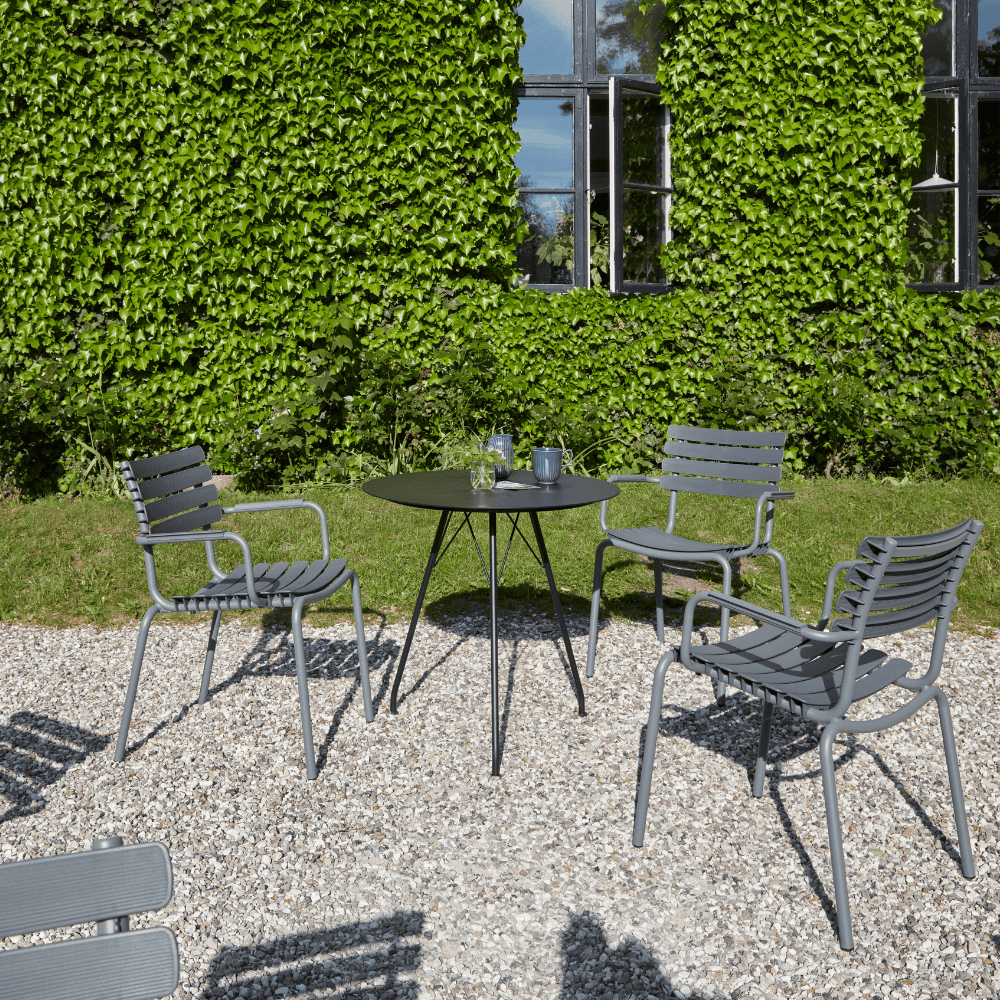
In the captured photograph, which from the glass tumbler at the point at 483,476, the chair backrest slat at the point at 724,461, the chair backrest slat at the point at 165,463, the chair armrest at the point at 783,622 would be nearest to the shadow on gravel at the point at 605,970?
the chair armrest at the point at 783,622

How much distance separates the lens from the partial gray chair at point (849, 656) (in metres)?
2.02

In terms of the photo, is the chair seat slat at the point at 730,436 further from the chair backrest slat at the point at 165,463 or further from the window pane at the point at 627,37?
the window pane at the point at 627,37

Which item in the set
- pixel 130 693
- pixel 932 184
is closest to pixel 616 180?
pixel 932 184

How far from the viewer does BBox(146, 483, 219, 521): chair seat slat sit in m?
2.97

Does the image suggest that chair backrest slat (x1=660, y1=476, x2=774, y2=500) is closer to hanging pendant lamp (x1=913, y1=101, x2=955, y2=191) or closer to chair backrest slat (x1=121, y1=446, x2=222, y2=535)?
chair backrest slat (x1=121, y1=446, x2=222, y2=535)

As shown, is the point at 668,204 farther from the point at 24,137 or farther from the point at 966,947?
the point at 966,947

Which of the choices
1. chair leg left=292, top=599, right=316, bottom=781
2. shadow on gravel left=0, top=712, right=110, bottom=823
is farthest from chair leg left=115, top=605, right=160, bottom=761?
chair leg left=292, top=599, right=316, bottom=781

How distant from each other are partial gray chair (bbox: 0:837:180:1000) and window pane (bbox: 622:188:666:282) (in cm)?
708

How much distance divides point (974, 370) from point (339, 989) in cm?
722

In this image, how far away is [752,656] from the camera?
96.5 inches

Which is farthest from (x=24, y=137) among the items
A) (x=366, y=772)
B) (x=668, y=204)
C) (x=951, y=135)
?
(x=951, y=135)

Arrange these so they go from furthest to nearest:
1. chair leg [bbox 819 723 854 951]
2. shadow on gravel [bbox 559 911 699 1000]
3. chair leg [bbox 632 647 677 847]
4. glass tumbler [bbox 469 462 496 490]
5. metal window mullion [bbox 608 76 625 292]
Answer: metal window mullion [bbox 608 76 625 292]
glass tumbler [bbox 469 462 496 490]
chair leg [bbox 632 647 677 847]
chair leg [bbox 819 723 854 951]
shadow on gravel [bbox 559 911 699 1000]

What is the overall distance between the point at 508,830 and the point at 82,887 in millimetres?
1683

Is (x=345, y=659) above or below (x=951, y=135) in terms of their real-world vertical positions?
below
